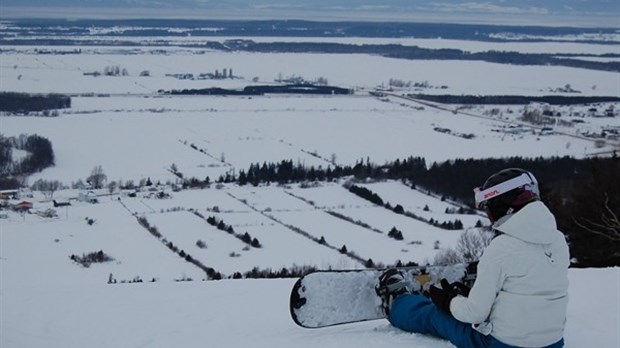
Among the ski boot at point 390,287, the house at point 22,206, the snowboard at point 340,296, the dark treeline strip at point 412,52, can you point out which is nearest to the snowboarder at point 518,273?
the ski boot at point 390,287

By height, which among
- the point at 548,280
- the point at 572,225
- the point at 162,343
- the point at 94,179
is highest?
the point at 548,280

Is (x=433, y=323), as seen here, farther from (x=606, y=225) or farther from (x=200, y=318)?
(x=606, y=225)

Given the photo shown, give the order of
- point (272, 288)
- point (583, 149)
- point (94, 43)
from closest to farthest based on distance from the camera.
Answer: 1. point (272, 288)
2. point (583, 149)
3. point (94, 43)

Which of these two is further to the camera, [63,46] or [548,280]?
[63,46]

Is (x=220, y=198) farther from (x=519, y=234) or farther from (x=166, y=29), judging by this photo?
(x=166, y=29)

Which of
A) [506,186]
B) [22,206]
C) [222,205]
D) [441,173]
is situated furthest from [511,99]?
[506,186]

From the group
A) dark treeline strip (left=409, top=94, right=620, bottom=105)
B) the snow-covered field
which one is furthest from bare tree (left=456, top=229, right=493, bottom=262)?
dark treeline strip (left=409, top=94, right=620, bottom=105)

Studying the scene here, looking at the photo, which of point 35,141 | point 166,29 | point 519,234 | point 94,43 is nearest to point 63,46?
point 94,43
